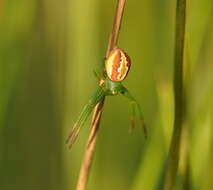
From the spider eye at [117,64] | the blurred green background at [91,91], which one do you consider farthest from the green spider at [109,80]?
the blurred green background at [91,91]

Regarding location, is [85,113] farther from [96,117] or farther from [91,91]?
[91,91]

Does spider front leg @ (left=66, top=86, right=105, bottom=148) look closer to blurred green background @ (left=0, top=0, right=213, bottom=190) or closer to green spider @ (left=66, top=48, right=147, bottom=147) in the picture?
green spider @ (left=66, top=48, right=147, bottom=147)

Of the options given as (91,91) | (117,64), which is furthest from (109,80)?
(91,91)

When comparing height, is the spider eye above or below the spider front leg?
above

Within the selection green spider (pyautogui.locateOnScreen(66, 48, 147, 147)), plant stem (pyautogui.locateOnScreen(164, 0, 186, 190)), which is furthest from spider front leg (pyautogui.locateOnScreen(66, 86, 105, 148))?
plant stem (pyautogui.locateOnScreen(164, 0, 186, 190))

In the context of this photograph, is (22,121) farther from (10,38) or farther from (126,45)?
(10,38)

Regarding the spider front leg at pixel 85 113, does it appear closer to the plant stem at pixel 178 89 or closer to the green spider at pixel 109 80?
the green spider at pixel 109 80

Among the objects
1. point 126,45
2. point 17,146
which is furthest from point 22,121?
point 126,45

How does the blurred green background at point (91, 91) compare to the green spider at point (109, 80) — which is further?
the blurred green background at point (91, 91)

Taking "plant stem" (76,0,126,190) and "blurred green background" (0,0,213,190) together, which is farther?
"blurred green background" (0,0,213,190)
